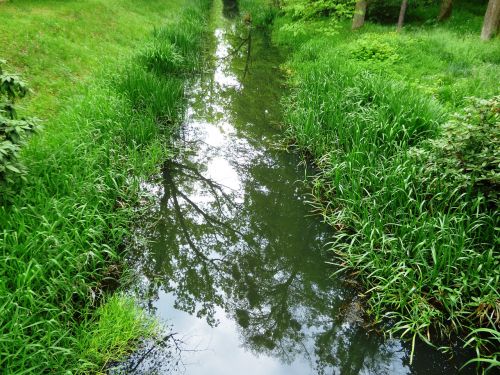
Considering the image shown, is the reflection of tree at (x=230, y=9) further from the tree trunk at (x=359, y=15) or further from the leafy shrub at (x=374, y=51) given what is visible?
the leafy shrub at (x=374, y=51)

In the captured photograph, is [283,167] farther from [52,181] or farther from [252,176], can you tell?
[52,181]

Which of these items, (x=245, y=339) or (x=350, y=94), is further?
(x=350, y=94)

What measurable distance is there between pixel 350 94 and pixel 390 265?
4050 mm

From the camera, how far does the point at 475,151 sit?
13.8 feet

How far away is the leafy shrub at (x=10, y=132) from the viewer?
11.5 ft

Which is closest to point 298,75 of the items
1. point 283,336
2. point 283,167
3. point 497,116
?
point 283,167

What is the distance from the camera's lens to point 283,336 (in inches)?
155

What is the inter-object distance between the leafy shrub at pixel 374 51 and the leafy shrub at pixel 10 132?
26.3ft

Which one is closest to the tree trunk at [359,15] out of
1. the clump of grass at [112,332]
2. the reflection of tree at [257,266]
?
the reflection of tree at [257,266]

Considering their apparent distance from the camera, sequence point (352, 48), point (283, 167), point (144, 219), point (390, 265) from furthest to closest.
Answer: point (352, 48)
point (283, 167)
point (144, 219)
point (390, 265)

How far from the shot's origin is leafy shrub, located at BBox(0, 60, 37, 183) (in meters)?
3.52

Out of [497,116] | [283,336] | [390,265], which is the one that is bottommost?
[283,336]

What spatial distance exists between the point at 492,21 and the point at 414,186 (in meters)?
7.92

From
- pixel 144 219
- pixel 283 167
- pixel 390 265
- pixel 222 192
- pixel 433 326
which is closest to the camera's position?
pixel 433 326
